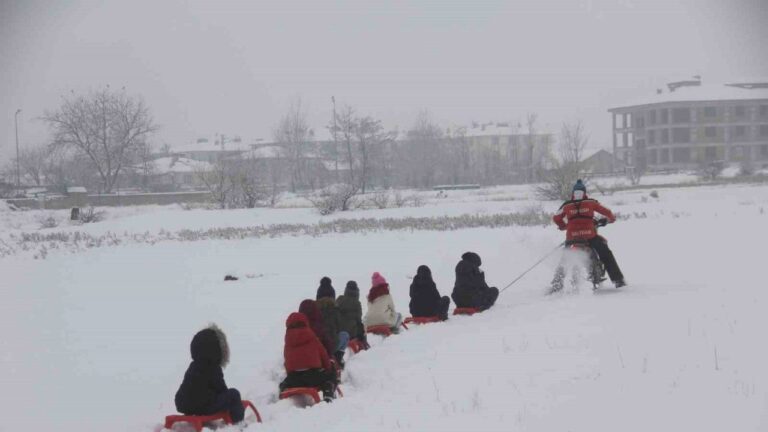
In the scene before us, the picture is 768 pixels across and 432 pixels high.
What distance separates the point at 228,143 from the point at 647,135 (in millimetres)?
79568

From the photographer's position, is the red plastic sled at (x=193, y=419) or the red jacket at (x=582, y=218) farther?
the red jacket at (x=582, y=218)

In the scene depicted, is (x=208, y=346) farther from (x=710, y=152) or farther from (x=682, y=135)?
(x=710, y=152)

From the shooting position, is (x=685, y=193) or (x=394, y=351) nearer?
(x=394, y=351)

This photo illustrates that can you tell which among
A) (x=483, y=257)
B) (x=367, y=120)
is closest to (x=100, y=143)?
(x=367, y=120)

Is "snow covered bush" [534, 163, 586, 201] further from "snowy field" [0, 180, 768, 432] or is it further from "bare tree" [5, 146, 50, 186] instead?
"bare tree" [5, 146, 50, 186]

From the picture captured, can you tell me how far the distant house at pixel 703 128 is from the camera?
87.2 metres

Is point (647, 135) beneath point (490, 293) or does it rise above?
above

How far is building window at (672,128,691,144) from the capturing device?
87.4m

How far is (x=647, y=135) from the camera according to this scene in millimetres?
88812

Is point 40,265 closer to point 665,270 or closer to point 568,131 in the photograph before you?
point 665,270

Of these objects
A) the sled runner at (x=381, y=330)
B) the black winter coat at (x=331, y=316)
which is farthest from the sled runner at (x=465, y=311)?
the black winter coat at (x=331, y=316)

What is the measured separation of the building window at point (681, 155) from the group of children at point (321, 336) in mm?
82487

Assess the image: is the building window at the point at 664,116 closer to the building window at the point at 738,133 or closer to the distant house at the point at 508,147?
the building window at the point at 738,133

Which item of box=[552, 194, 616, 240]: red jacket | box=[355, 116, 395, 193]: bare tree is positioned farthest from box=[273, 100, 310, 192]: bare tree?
box=[552, 194, 616, 240]: red jacket
